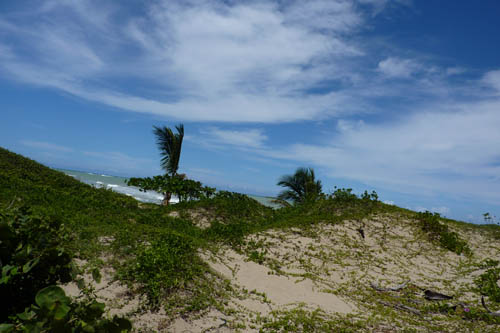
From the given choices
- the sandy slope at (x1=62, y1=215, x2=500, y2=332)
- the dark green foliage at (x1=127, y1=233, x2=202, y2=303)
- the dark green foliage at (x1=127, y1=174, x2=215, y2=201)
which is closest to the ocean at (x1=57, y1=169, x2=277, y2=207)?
the dark green foliage at (x1=127, y1=174, x2=215, y2=201)

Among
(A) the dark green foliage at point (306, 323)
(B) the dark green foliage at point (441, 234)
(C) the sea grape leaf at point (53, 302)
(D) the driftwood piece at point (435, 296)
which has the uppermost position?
(B) the dark green foliage at point (441, 234)

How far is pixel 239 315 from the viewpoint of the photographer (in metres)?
4.69

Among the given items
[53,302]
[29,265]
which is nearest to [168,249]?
[29,265]

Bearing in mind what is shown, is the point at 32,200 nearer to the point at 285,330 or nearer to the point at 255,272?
the point at 255,272

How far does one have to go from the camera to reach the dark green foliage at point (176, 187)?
585 inches

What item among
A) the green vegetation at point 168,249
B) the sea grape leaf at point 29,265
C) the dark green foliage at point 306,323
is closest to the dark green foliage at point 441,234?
the green vegetation at point 168,249

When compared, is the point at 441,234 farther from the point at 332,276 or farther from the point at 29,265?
the point at 29,265

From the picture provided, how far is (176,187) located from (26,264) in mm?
13283

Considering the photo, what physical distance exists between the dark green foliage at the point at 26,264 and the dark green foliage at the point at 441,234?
11088 mm

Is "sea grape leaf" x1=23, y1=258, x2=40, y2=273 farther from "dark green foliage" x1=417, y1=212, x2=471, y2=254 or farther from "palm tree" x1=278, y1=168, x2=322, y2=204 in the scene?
"palm tree" x1=278, y1=168, x2=322, y2=204

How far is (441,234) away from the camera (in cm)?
1065

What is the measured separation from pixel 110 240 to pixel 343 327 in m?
4.20

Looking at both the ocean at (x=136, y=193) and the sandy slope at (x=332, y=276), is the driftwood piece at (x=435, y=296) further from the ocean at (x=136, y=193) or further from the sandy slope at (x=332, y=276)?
the ocean at (x=136, y=193)

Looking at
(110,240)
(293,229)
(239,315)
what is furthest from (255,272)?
(293,229)
